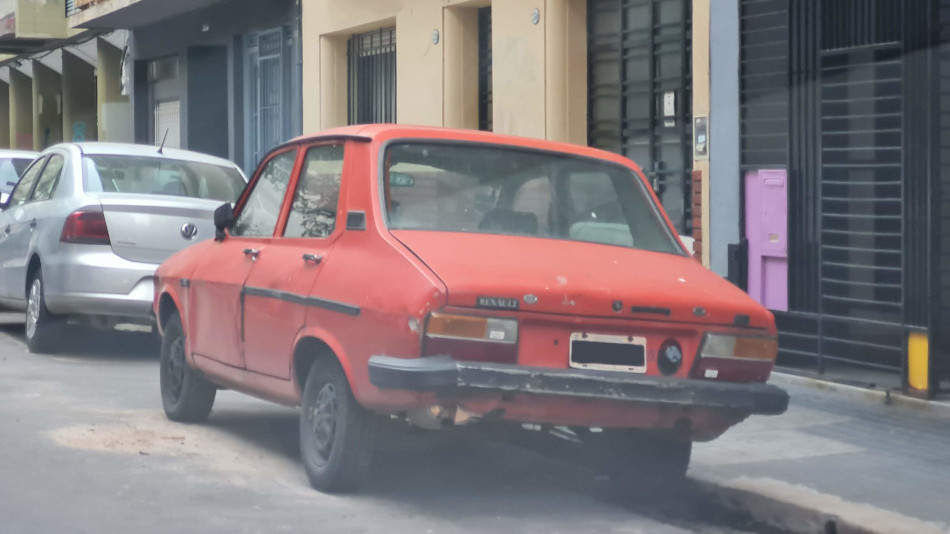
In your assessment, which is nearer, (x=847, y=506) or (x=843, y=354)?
(x=847, y=506)

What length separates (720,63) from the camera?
1172 centimetres

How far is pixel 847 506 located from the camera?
6.30m

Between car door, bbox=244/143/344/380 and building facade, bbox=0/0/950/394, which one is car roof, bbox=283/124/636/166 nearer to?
car door, bbox=244/143/344/380

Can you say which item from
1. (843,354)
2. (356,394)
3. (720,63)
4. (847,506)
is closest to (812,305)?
(843,354)

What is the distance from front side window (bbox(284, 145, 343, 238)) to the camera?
695 cm

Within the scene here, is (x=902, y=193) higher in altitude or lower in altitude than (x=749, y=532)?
higher

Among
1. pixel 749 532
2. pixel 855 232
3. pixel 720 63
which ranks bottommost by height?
pixel 749 532

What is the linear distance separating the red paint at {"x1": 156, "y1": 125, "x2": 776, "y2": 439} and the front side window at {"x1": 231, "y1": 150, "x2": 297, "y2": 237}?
377 millimetres

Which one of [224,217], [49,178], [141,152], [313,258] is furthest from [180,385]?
[49,178]

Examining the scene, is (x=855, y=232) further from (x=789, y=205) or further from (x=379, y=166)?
(x=379, y=166)

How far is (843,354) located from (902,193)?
54.0 inches

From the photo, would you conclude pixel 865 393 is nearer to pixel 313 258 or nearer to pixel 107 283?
pixel 313 258

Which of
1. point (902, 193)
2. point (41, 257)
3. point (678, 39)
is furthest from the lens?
point (678, 39)

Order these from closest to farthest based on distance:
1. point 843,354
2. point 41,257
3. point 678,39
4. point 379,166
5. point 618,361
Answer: point 618,361, point 379,166, point 843,354, point 41,257, point 678,39
